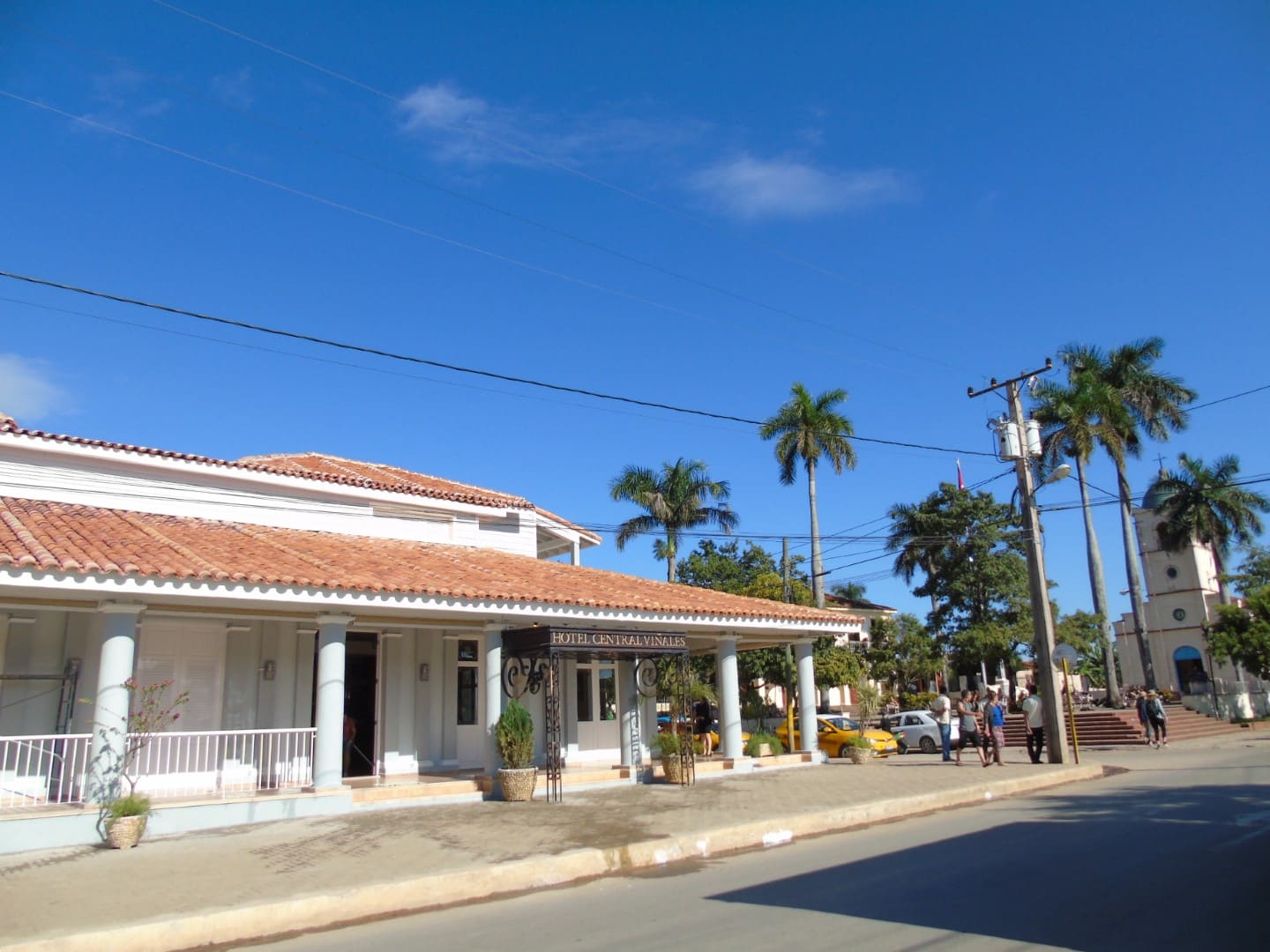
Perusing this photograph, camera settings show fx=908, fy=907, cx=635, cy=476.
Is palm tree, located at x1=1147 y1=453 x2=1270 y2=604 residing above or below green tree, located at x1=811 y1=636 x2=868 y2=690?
above

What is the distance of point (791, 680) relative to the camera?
31.7 metres

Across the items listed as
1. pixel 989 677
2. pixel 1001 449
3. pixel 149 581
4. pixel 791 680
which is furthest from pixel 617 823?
pixel 989 677

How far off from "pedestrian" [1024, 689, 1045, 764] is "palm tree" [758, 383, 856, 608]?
19.7 m

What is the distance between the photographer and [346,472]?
19.7 meters

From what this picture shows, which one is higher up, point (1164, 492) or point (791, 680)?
point (1164, 492)

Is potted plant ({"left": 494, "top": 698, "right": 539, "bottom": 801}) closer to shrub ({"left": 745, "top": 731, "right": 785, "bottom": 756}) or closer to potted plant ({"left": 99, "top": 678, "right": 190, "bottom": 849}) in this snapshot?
potted plant ({"left": 99, "top": 678, "right": 190, "bottom": 849})

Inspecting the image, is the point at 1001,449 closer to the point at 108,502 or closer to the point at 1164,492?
the point at 108,502

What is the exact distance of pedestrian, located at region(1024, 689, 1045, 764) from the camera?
68.4 ft

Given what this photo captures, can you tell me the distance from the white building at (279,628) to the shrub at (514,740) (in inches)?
16.9

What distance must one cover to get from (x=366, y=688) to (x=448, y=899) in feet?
27.4

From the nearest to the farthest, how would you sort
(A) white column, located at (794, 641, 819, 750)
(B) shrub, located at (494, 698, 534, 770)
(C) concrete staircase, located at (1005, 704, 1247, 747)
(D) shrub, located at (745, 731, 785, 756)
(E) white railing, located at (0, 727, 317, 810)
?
1. (E) white railing, located at (0, 727, 317, 810)
2. (B) shrub, located at (494, 698, 534, 770)
3. (A) white column, located at (794, 641, 819, 750)
4. (D) shrub, located at (745, 731, 785, 756)
5. (C) concrete staircase, located at (1005, 704, 1247, 747)

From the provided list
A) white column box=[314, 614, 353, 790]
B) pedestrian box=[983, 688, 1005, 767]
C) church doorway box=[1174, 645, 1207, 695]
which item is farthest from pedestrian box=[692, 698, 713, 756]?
church doorway box=[1174, 645, 1207, 695]

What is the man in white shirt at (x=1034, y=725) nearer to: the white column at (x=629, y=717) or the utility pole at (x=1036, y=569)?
the utility pole at (x=1036, y=569)

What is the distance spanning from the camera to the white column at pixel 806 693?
20.4 meters
